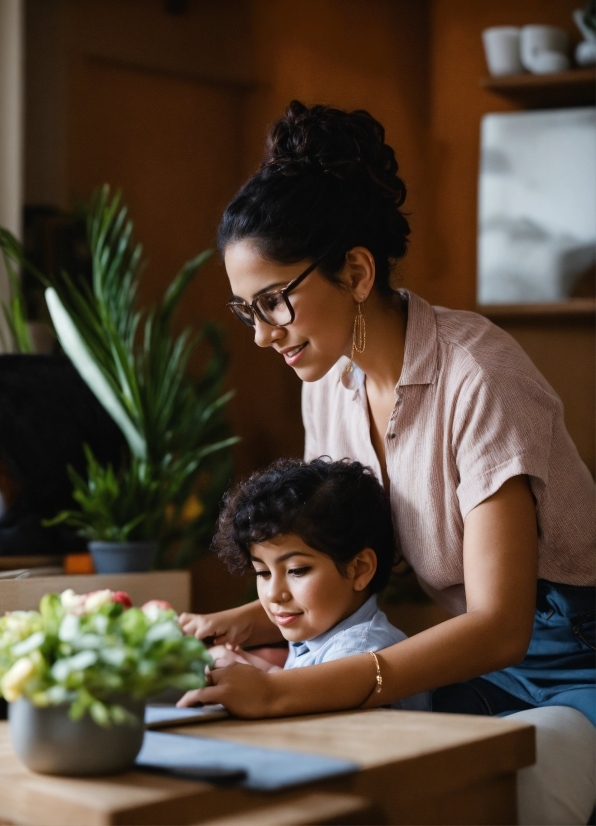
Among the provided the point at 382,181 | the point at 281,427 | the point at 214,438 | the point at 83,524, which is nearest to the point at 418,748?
the point at 382,181

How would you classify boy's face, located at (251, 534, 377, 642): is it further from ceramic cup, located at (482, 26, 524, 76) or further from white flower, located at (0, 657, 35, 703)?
ceramic cup, located at (482, 26, 524, 76)

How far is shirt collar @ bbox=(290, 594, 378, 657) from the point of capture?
155cm

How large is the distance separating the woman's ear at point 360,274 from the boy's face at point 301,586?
378mm

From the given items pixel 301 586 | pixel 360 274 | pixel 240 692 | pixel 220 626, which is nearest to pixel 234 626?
pixel 220 626

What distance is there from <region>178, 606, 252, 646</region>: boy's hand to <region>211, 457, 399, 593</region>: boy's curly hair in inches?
3.0

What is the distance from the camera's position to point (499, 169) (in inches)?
133

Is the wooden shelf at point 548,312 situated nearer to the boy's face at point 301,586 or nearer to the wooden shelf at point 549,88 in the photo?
the wooden shelf at point 549,88

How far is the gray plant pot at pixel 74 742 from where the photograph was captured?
0.97 m

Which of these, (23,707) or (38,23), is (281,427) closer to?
(38,23)

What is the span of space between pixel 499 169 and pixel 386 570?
2089 millimetres

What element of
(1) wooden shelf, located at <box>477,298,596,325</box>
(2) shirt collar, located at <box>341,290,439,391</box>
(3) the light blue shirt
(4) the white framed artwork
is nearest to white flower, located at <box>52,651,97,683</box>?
(3) the light blue shirt

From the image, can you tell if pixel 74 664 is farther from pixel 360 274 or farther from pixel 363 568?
pixel 360 274

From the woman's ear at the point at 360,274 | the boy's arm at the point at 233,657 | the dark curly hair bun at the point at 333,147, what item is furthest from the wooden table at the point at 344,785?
the dark curly hair bun at the point at 333,147

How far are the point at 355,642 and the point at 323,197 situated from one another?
642mm
